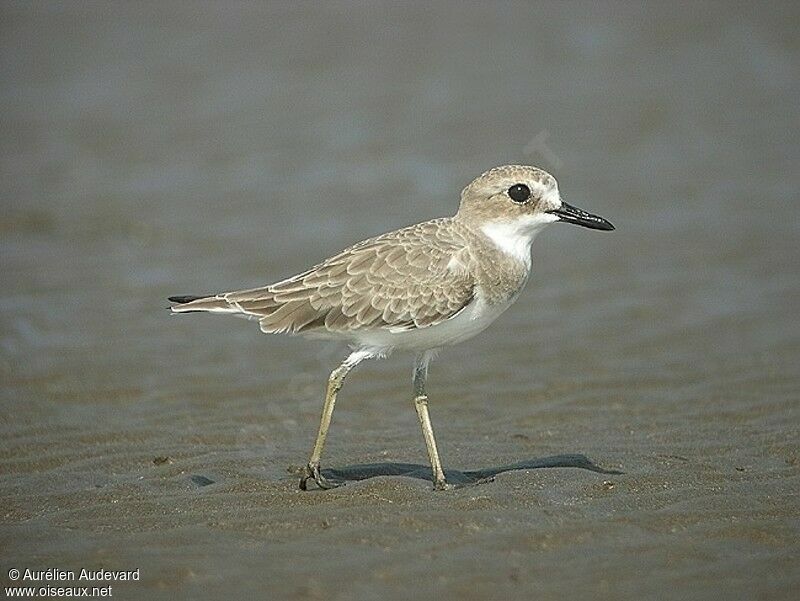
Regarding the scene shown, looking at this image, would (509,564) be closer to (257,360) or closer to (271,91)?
(257,360)

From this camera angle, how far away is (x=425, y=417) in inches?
291

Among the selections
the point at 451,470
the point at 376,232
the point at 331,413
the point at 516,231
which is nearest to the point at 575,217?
the point at 516,231

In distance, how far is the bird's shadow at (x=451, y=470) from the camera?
733 cm

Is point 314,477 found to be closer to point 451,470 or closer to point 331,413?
point 331,413

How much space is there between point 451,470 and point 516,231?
1.52m

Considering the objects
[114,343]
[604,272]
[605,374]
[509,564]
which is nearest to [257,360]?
[114,343]

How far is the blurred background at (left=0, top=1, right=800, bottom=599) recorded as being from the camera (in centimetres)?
629

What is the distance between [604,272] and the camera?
11.4 meters

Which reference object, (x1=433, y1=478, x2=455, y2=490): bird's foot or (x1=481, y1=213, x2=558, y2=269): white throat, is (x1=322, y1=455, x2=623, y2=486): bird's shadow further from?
(x1=481, y1=213, x2=558, y2=269): white throat

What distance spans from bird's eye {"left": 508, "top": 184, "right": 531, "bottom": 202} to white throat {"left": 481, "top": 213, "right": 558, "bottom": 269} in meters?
0.11

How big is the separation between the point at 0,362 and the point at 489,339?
3.93 metres

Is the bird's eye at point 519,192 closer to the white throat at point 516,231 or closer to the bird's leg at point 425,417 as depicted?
the white throat at point 516,231

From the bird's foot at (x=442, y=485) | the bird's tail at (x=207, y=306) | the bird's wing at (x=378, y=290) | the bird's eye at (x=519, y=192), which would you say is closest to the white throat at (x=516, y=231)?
the bird's eye at (x=519, y=192)

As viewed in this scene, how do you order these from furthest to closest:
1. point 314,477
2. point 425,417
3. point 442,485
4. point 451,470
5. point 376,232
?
point 376,232
point 451,470
point 425,417
point 314,477
point 442,485
